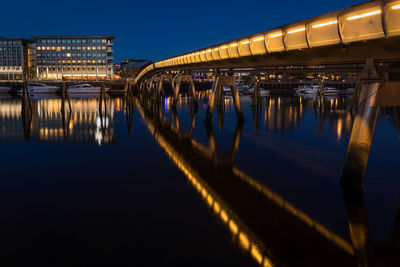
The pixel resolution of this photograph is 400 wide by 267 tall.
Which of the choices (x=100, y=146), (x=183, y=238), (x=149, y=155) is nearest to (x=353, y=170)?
(x=183, y=238)

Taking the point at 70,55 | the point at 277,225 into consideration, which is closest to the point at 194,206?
the point at 277,225

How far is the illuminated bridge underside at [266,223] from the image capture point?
742 centimetres

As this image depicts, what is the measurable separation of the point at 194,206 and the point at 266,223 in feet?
7.27

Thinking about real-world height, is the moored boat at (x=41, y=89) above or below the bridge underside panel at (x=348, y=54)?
below

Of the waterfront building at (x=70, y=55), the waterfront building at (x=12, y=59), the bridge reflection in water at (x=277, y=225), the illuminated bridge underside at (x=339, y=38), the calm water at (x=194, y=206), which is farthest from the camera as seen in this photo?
the waterfront building at (x=70, y=55)

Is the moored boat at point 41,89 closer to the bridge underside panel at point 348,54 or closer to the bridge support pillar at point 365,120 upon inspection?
the bridge underside panel at point 348,54

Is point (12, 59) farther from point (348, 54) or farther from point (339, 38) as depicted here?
point (339, 38)

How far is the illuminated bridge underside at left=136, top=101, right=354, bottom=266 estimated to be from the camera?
742cm

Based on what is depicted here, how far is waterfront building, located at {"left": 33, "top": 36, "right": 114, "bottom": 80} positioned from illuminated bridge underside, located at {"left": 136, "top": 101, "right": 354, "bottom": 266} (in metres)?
168

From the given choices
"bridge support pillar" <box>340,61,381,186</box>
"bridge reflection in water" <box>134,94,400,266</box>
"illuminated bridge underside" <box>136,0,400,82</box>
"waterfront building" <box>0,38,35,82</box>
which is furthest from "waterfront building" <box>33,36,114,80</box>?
"bridge support pillar" <box>340,61,381,186</box>

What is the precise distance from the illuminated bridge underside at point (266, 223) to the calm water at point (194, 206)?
3 centimetres

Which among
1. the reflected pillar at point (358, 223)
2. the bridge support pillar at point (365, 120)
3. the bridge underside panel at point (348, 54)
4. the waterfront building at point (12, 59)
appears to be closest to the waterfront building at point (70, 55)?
the waterfront building at point (12, 59)

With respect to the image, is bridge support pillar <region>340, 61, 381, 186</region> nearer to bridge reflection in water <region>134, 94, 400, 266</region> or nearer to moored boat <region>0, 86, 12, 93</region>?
bridge reflection in water <region>134, 94, 400, 266</region>

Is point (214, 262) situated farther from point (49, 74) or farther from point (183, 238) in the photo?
point (49, 74)
